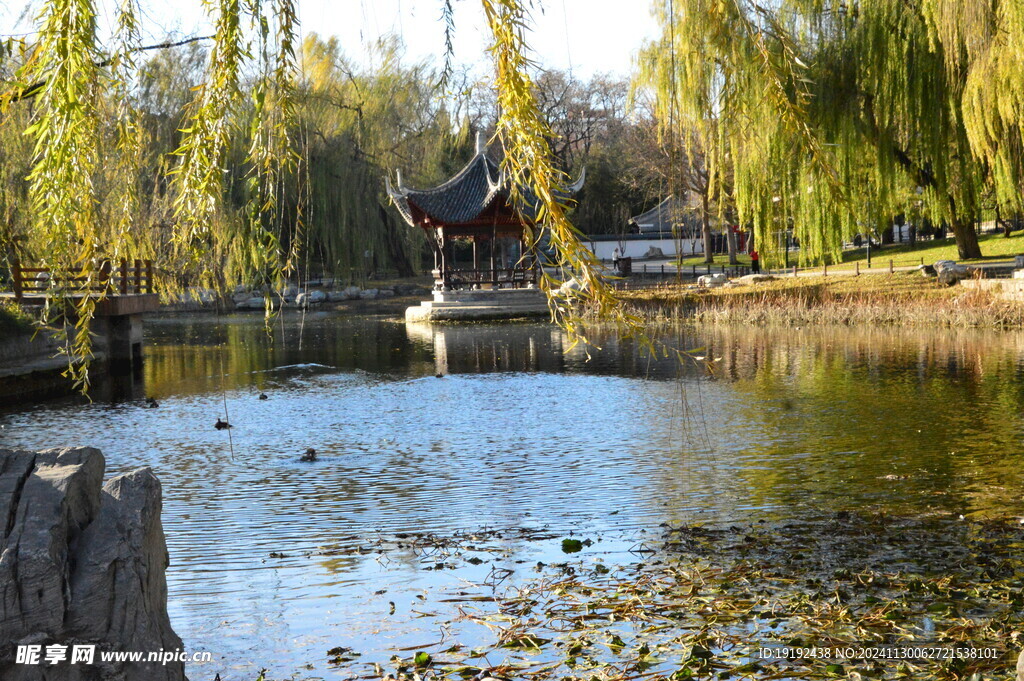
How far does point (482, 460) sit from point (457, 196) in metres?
19.2

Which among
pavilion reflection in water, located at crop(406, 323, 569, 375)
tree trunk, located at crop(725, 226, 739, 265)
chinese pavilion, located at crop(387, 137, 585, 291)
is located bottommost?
pavilion reflection in water, located at crop(406, 323, 569, 375)

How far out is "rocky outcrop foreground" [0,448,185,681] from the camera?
222cm

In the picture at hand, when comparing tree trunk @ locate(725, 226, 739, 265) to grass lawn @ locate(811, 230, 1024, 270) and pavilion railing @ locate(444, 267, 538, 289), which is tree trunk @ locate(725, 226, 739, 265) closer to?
grass lawn @ locate(811, 230, 1024, 270)

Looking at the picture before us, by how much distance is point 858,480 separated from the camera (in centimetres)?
659

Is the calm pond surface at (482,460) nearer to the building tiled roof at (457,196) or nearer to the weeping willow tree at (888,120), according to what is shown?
the weeping willow tree at (888,120)

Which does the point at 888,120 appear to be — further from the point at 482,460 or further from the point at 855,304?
the point at 482,460

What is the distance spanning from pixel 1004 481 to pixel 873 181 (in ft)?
36.1

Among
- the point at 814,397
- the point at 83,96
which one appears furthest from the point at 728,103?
the point at 814,397

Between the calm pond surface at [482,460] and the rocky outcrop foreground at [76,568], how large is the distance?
796 mm

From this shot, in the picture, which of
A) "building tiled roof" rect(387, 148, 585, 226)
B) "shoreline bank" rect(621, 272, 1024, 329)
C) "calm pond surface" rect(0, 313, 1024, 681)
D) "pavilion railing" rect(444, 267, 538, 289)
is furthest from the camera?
"pavilion railing" rect(444, 267, 538, 289)

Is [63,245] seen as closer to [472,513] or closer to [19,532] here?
[19,532]

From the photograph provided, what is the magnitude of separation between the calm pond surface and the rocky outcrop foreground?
80cm

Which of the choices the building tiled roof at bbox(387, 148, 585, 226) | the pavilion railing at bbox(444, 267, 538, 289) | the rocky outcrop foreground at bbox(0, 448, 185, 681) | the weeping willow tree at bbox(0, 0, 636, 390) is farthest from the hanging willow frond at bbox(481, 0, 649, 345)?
the pavilion railing at bbox(444, 267, 538, 289)

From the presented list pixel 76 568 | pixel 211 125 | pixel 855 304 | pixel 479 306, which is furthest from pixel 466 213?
pixel 76 568
